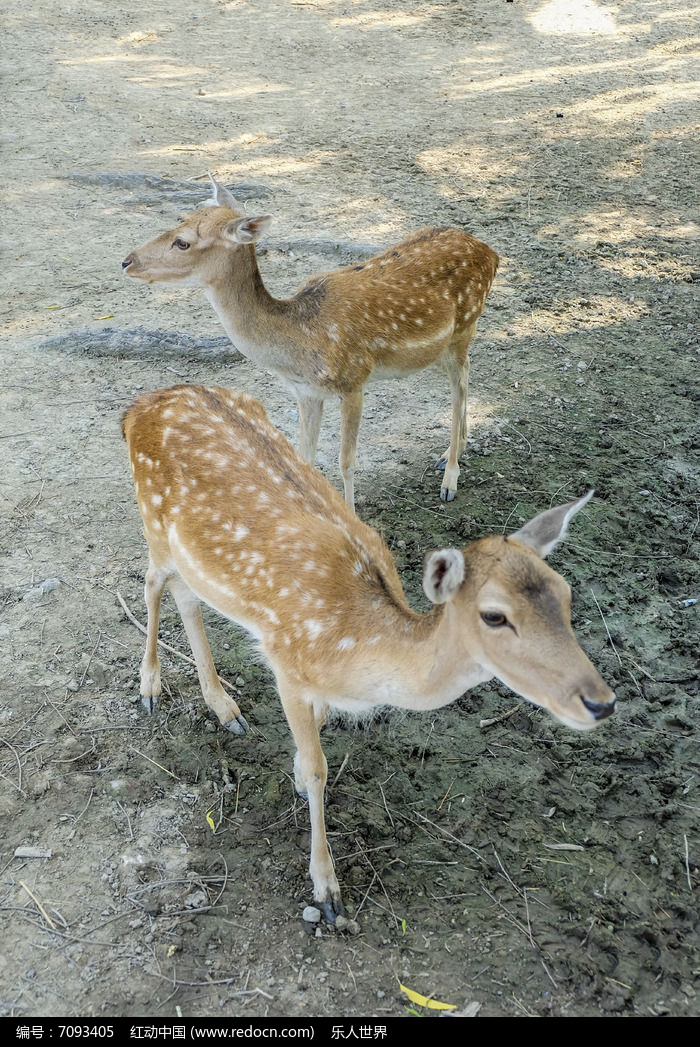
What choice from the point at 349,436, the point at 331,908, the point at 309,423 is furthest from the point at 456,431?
the point at 331,908

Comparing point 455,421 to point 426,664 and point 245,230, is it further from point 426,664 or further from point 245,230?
point 426,664

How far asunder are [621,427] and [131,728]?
3535 mm

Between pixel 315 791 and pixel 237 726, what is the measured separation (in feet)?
2.24

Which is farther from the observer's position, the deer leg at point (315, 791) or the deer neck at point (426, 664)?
the deer leg at point (315, 791)

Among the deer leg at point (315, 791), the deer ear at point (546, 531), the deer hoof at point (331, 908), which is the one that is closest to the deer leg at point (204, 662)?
the deer leg at point (315, 791)

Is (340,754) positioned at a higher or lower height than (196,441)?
lower

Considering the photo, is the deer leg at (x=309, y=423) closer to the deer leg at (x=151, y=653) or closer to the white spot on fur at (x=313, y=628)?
the deer leg at (x=151, y=653)

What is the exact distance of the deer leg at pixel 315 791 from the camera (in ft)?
10.3

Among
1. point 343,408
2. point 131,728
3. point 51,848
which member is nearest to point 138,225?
point 343,408

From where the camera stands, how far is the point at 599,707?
2.39 metres

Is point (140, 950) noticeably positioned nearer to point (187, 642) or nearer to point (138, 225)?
point (187, 642)

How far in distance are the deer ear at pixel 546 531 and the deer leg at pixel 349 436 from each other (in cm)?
226

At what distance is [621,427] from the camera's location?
570 centimetres

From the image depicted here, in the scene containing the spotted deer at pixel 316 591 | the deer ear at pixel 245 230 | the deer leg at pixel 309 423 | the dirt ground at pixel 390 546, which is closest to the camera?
the spotted deer at pixel 316 591
